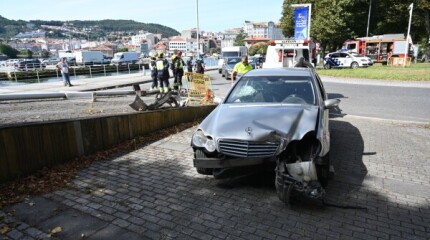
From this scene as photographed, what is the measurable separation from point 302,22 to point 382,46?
2028cm

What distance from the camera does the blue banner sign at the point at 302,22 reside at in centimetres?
1995

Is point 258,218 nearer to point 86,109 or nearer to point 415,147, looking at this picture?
point 415,147

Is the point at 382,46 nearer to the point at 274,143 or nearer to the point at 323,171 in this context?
the point at 323,171

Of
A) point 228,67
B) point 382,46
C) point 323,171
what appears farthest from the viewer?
point 382,46

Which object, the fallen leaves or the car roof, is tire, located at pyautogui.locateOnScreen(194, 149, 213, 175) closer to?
the fallen leaves

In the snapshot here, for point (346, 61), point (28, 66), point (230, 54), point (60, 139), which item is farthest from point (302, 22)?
point (28, 66)

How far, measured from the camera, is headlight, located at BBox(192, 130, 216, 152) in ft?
14.0

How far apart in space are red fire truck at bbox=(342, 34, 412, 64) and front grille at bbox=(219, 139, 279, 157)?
3445 cm

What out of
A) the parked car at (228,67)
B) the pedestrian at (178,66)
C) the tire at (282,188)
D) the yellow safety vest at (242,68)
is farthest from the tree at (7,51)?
the tire at (282,188)

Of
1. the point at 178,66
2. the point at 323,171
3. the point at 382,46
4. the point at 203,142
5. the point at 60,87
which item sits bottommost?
the point at 60,87

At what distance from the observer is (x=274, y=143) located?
400cm

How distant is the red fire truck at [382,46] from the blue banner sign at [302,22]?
17931 millimetres

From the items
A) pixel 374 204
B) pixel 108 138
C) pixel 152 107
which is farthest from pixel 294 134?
pixel 152 107

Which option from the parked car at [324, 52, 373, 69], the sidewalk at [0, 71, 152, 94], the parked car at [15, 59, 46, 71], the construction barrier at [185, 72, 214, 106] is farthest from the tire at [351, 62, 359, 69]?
the parked car at [15, 59, 46, 71]
